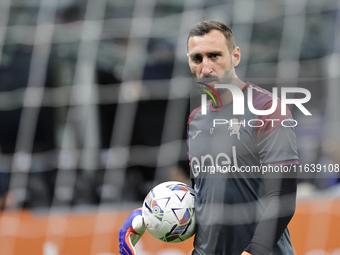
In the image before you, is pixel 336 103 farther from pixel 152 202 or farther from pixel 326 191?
pixel 152 202

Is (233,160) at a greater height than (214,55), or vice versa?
(214,55)

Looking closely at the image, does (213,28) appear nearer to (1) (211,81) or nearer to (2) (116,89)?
(1) (211,81)

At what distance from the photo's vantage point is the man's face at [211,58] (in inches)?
79.0

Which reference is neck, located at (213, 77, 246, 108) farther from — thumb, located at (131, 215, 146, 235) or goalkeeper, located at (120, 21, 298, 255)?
thumb, located at (131, 215, 146, 235)

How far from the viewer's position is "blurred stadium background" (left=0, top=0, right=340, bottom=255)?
402cm

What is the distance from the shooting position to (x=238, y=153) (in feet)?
6.34

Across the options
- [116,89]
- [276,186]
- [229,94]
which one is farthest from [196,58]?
[116,89]

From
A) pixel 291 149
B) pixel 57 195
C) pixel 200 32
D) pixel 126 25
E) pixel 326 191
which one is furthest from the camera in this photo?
pixel 126 25

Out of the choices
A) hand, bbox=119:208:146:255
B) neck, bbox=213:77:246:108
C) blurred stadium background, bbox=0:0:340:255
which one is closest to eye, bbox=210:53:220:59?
neck, bbox=213:77:246:108

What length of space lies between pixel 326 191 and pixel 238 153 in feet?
6.46

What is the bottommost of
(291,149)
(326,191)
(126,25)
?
(291,149)

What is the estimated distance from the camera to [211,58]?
2.03 m

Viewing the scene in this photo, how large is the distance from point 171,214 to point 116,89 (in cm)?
254

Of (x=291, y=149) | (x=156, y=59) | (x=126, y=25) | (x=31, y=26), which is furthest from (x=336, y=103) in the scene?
(x=31, y=26)
